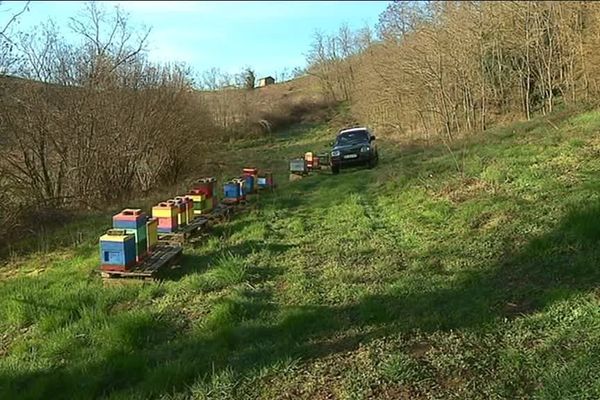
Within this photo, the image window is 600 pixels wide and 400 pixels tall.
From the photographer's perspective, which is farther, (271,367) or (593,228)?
(593,228)

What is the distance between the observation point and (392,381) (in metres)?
4.19

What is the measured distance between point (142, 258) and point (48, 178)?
841 centimetres

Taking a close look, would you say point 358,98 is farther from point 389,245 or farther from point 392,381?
point 392,381

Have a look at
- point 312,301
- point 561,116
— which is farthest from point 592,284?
point 561,116

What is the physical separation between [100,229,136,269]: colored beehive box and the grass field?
11.6 inches

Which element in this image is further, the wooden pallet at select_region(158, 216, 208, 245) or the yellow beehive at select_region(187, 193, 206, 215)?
the yellow beehive at select_region(187, 193, 206, 215)

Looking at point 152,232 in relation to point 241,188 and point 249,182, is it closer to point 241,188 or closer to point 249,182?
point 241,188

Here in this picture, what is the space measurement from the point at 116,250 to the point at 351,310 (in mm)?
3493

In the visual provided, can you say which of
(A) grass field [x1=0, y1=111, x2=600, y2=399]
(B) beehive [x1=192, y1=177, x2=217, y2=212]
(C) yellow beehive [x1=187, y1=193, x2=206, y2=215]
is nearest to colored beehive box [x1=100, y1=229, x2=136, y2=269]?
(A) grass field [x1=0, y1=111, x2=600, y2=399]

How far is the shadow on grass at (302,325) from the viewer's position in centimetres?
481

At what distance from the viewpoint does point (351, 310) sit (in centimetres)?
572

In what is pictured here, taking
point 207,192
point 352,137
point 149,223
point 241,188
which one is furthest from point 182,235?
point 352,137

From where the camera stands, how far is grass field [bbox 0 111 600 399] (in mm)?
4305

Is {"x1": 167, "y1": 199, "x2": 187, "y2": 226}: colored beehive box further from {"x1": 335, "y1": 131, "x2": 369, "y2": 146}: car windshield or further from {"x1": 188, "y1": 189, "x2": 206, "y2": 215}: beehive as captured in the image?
{"x1": 335, "y1": 131, "x2": 369, "y2": 146}: car windshield
